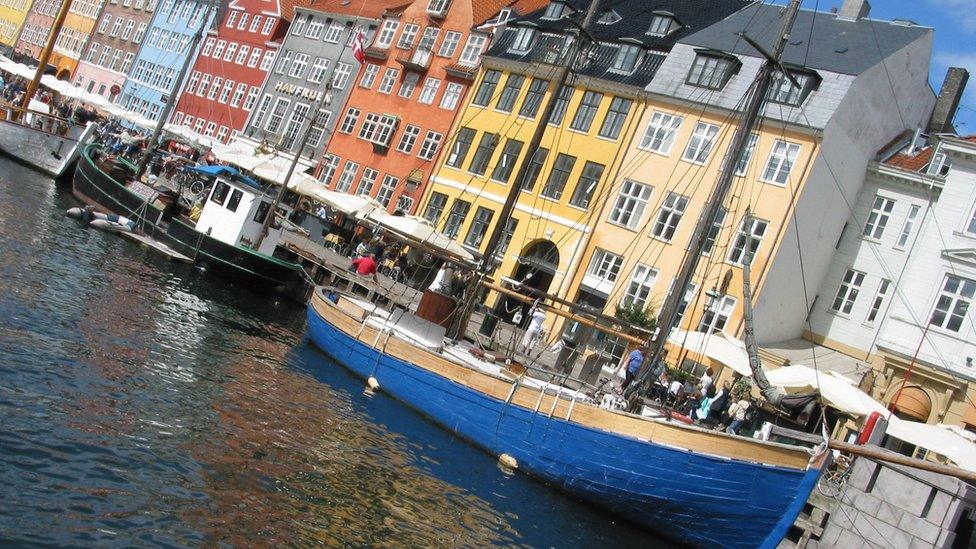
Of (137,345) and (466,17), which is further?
(466,17)

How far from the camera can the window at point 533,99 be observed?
148 feet

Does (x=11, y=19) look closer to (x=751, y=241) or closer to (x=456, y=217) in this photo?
(x=456, y=217)

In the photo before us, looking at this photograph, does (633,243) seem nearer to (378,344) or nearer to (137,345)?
(378,344)

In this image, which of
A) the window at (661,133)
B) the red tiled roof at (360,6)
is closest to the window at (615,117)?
the window at (661,133)

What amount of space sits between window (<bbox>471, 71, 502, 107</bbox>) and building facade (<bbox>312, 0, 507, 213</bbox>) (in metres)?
1.21

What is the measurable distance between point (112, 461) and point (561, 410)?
995 centimetres

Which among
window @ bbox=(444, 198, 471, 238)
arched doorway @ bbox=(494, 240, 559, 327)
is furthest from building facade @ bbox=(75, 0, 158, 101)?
arched doorway @ bbox=(494, 240, 559, 327)

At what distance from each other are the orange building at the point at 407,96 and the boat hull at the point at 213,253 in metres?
14.8

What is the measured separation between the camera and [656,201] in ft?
128

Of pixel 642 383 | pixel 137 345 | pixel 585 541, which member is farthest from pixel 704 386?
pixel 137 345

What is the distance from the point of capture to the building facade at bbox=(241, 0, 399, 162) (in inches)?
2266

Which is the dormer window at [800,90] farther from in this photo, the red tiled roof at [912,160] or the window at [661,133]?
the red tiled roof at [912,160]

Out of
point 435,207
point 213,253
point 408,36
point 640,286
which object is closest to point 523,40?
point 408,36

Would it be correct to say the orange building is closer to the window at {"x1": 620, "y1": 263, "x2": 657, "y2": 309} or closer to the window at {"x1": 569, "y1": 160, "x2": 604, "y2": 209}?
the window at {"x1": 569, "y1": 160, "x2": 604, "y2": 209}
